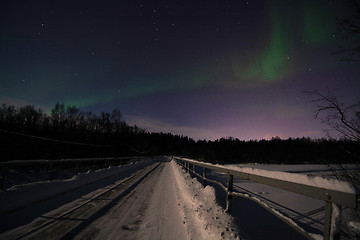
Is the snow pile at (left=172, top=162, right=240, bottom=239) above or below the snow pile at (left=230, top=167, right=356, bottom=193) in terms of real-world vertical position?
below

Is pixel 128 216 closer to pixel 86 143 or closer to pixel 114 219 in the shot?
pixel 114 219

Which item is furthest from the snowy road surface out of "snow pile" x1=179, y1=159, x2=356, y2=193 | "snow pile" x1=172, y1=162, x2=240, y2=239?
"snow pile" x1=179, y1=159, x2=356, y2=193

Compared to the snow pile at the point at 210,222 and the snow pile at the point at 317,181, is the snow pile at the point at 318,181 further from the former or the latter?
the snow pile at the point at 210,222

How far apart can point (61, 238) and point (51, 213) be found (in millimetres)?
1599

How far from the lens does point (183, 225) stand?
135 inches

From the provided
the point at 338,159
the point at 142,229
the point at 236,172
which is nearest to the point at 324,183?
the point at 236,172

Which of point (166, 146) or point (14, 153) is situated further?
point (166, 146)

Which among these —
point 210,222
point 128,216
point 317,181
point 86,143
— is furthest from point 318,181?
point 86,143

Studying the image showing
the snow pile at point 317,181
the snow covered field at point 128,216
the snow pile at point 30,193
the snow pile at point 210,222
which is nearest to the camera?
the snow pile at point 317,181

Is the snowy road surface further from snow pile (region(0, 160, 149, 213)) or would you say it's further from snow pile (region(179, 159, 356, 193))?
snow pile (region(179, 159, 356, 193))

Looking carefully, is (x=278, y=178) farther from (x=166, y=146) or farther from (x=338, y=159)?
(x=166, y=146)

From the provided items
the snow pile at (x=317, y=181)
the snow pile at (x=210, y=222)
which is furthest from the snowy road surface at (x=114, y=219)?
the snow pile at (x=317, y=181)

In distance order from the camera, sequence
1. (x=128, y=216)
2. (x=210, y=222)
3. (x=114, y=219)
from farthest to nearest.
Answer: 1. (x=128, y=216)
2. (x=114, y=219)
3. (x=210, y=222)

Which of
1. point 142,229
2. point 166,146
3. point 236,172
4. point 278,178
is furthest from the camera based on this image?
point 166,146
